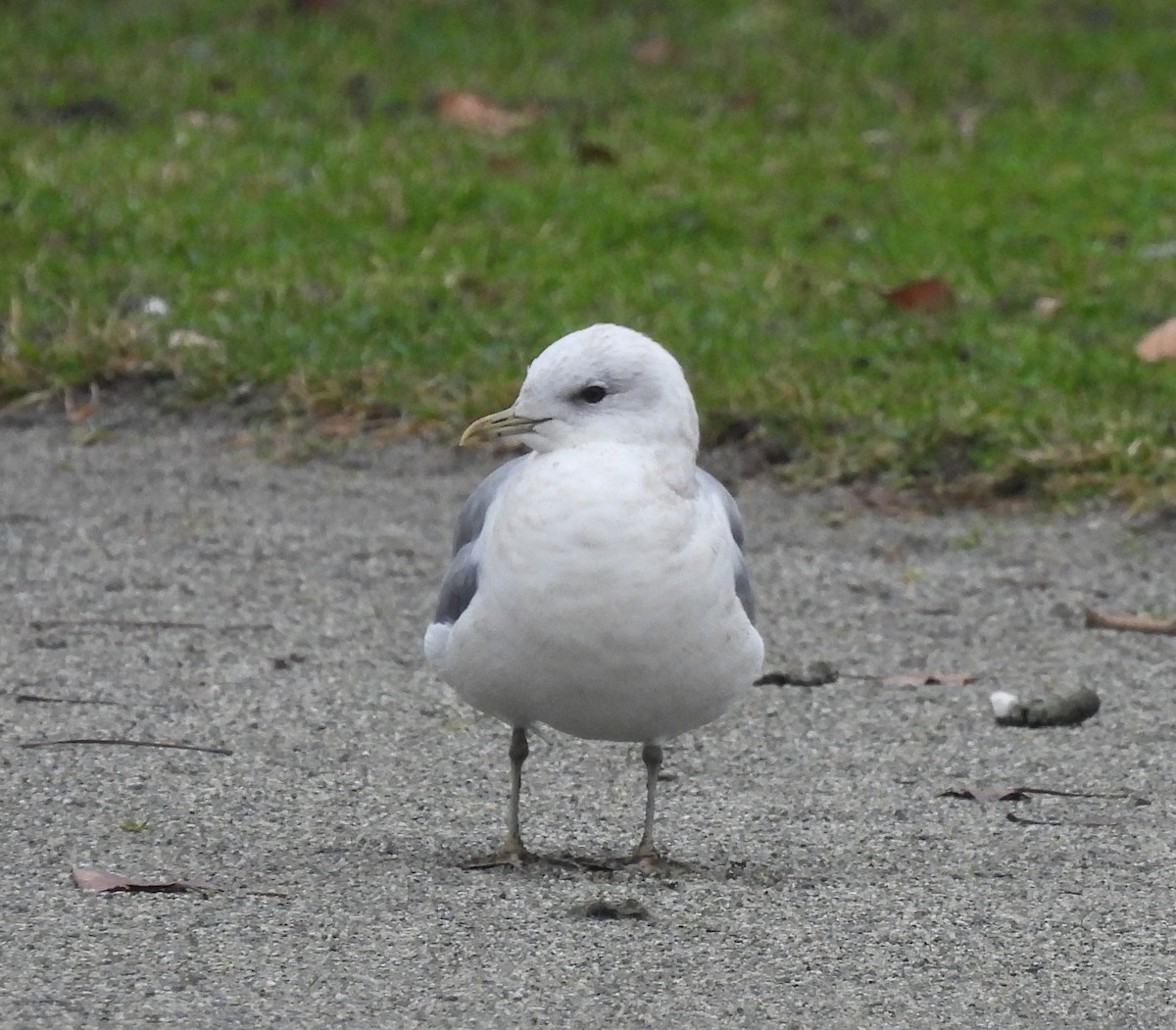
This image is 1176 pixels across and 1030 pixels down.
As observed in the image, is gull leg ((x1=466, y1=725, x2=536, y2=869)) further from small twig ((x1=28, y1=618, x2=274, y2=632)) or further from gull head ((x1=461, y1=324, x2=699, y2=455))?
small twig ((x1=28, y1=618, x2=274, y2=632))

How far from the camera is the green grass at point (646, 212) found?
272 inches

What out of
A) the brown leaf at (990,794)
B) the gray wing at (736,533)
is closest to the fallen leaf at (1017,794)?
the brown leaf at (990,794)

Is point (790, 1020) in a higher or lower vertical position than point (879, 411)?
higher

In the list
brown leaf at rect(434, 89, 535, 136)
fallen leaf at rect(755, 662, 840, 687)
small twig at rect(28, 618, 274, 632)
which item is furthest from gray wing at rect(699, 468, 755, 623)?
brown leaf at rect(434, 89, 535, 136)

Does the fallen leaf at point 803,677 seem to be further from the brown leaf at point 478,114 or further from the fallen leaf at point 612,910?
the brown leaf at point 478,114

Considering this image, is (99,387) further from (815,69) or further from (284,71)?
(815,69)

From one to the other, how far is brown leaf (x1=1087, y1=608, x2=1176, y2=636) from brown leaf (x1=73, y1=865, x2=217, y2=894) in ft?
8.69

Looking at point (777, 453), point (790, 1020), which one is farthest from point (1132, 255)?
point (790, 1020)

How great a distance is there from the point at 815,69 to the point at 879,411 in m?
4.27

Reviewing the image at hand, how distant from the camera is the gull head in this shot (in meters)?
3.58

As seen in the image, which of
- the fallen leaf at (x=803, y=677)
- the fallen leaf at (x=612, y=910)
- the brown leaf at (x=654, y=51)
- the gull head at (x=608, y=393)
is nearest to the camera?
the fallen leaf at (x=612, y=910)

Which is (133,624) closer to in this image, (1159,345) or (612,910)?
(612,910)

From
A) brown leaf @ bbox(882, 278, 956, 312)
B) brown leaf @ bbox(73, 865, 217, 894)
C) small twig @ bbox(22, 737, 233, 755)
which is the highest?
brown leaf @ bbox(73, 865, 217, 894)

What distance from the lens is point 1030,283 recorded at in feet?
25.6
